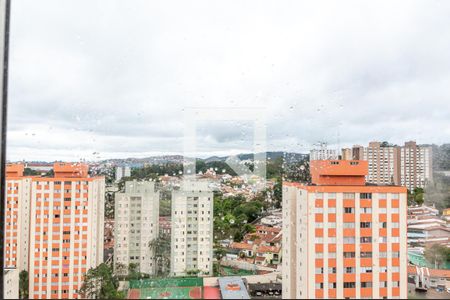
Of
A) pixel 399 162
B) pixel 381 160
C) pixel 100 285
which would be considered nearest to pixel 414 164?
pixel 399 162

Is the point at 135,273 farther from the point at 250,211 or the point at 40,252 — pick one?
the point at 250,211

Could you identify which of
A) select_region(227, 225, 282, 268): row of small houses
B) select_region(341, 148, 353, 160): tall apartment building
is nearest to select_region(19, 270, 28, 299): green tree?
select_region(227, 225, 282, 268): row of small houses

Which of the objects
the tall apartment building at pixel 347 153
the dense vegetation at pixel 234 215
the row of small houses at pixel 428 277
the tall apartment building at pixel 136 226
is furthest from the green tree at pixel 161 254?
the row of small houses at pixel 428 277

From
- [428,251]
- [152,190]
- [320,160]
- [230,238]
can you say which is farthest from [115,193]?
[428,251]

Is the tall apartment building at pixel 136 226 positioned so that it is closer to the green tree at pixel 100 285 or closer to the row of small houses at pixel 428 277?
the green tree at pixel 100 285

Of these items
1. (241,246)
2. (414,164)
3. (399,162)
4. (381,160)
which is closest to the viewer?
(381,160)

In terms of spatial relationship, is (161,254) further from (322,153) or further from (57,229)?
(322,153)
